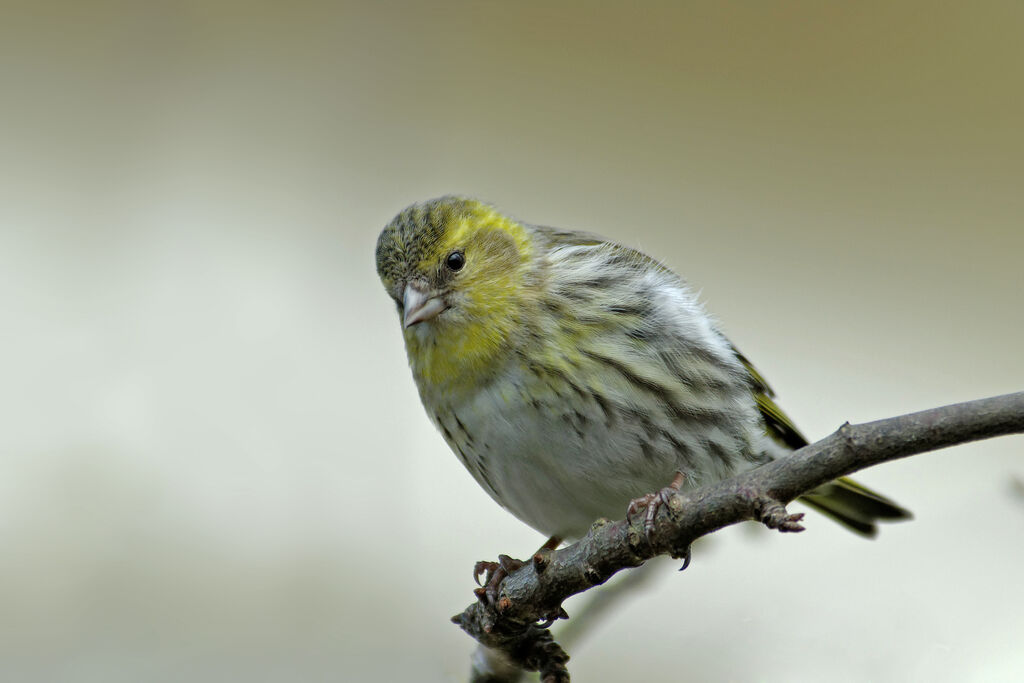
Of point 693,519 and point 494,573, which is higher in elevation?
point 494,573

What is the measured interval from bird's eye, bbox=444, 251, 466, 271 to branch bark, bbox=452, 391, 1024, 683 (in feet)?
2.82

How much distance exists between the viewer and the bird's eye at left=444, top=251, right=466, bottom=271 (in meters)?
2.53

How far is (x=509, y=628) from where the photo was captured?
184 cm

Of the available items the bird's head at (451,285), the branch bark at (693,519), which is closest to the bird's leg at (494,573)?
the branch bark at (693,519)

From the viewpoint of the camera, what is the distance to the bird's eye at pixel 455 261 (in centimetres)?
253

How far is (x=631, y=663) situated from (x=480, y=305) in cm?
188

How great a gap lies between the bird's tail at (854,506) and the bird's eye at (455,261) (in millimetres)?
1004

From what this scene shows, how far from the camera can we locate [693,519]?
1.49 m

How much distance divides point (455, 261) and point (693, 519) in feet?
3.86

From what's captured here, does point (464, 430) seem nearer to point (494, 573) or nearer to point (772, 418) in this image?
point (494, 573)

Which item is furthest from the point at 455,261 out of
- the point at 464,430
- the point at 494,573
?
the point at 494,573

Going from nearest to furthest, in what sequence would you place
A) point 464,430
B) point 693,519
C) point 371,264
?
point 693,519 → point 464,430 → point 371,264

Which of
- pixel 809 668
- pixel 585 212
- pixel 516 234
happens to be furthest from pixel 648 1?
pixel 809 668

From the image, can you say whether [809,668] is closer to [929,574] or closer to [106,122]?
[929,574]
